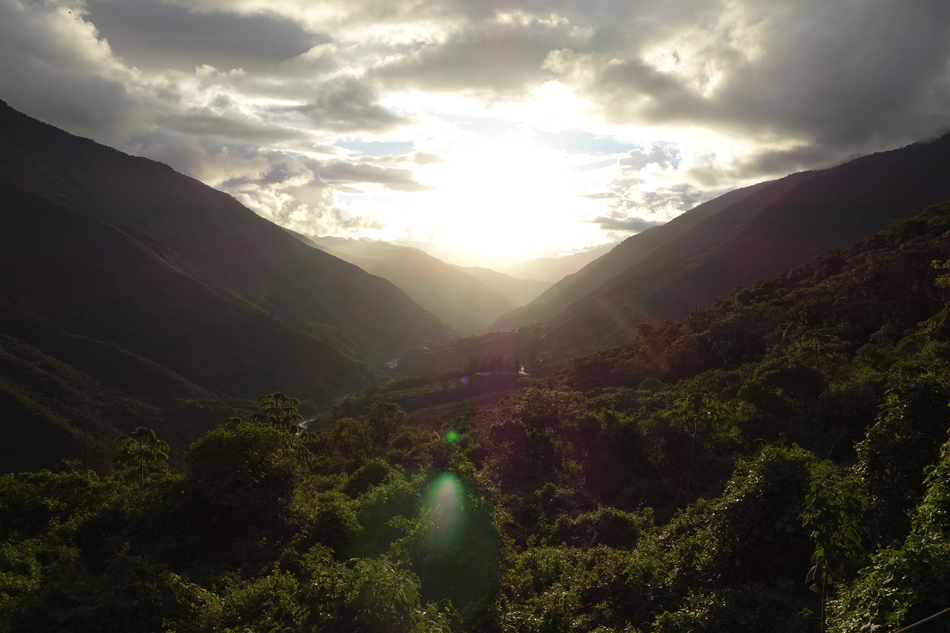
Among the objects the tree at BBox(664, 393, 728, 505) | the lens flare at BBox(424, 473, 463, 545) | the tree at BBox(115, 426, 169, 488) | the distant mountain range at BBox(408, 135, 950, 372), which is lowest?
the tree at BBox(115, 426, 169, 488)

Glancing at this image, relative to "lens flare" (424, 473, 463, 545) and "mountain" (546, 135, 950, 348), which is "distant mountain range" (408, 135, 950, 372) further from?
"lens flare" (424, 473, 463, 545)

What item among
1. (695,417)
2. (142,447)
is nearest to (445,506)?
(695,417)

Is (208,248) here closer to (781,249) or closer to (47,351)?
(47,351)

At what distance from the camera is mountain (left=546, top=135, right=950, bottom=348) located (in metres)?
104

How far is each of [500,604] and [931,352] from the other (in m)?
14.9

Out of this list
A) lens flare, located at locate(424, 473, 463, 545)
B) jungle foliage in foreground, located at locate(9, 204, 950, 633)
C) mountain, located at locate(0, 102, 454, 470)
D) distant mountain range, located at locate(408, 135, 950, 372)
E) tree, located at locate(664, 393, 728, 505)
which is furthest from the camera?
distant mountain range, located at locate(408, 135, 950, 372)

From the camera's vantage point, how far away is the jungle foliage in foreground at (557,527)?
9.11 meters

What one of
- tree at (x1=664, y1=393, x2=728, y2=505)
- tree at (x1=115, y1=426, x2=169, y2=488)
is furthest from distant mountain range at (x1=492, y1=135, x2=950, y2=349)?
tree at (x1=115, y1=426, x2=169, y2=488)

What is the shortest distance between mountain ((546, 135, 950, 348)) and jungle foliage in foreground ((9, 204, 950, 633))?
258 feet

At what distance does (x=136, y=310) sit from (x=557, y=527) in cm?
11116

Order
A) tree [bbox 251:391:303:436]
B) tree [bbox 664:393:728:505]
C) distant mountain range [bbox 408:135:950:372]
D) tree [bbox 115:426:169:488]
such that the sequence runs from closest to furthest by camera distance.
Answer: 1. tree [bbox 664:393:728:505]
2. tree [bbox 115:426:169:488]
3. tree [bbox 251:391:303:436]
4. distant mountain range [bbox 408:135:950:372]

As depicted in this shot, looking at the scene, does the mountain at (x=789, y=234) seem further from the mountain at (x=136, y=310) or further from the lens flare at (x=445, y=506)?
the lens flare at (x=445, y=506)

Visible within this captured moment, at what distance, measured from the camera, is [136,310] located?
98.8m

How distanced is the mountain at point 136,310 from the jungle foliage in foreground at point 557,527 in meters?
54.5
